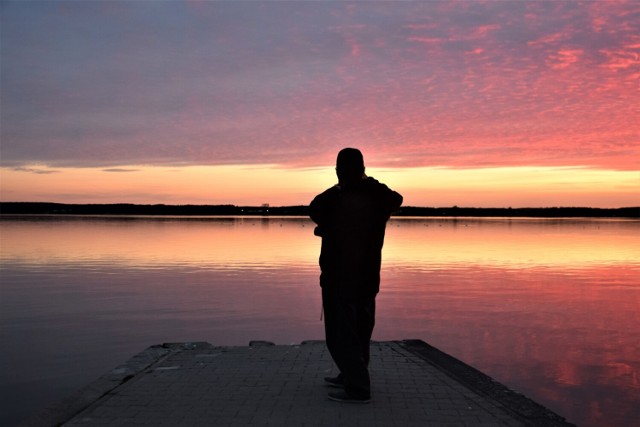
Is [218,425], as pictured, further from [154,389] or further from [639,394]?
[639,394]

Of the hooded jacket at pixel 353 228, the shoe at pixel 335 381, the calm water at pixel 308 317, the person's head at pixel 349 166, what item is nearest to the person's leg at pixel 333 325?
the hooded jacket at pixel 353 228

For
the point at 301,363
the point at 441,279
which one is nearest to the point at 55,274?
the point at 441,279

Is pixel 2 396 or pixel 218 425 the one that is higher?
pixel 218 425

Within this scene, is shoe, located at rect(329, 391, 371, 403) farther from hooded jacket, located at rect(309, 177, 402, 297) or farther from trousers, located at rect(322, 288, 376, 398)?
hooded jacket, located at rect(309, 177, 402, 297)

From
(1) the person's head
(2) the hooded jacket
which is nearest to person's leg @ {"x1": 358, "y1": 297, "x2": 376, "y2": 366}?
(2) the hooded jacket

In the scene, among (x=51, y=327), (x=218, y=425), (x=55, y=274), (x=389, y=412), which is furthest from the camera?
(x=55, y=274)

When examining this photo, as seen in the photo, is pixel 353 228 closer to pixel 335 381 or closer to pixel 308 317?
pixel 335 381

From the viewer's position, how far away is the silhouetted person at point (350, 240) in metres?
6.57

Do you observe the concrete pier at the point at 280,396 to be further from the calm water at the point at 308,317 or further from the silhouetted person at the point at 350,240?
the calm water at the point at 308,317

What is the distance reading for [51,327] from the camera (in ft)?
48.6

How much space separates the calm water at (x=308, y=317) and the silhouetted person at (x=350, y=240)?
4.35 meters

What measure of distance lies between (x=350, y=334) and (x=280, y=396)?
3.02ft

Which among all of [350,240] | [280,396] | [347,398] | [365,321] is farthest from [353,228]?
[280,396]

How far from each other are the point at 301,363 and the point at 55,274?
19433 millimetres
